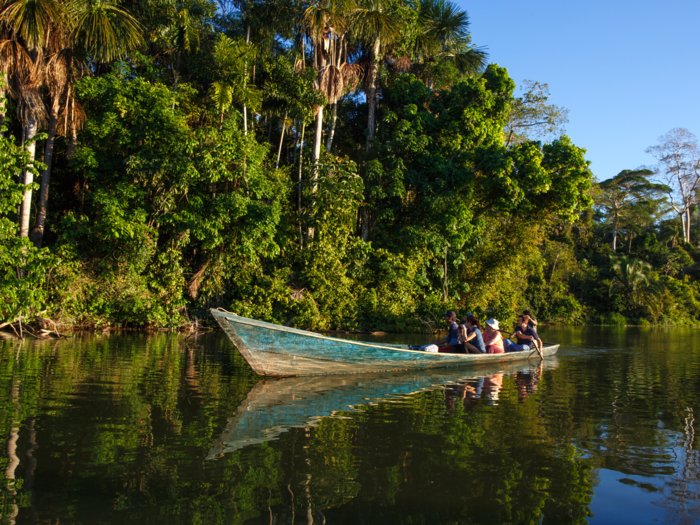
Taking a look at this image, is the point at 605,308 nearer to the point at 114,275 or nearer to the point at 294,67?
the point at 294,67

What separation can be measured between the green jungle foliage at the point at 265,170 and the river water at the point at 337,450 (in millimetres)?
8626

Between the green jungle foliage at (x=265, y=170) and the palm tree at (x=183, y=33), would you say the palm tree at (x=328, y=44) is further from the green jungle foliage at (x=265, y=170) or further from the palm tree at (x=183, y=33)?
the palm tree at (x=183, y=33)

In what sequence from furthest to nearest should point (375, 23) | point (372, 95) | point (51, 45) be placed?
point (372, 95) < point (375, 23) < point (51, 45)

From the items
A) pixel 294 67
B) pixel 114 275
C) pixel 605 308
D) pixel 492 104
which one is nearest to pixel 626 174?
pixel 605 308

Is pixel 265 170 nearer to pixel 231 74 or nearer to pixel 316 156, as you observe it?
pixel 316 156

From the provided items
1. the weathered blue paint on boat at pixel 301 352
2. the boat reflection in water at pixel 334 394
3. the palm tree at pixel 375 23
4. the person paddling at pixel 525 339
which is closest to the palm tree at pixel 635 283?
the palm tree at pixel 375 23

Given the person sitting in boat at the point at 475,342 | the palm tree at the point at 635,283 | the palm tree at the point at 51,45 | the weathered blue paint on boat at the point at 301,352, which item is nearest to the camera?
the weathered blue paint on boat at the point at 301,352

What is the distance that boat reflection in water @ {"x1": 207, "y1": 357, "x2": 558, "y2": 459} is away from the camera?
571cm

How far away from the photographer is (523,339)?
1370 centimetres

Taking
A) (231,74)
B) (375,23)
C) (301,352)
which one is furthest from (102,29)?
(301,352)

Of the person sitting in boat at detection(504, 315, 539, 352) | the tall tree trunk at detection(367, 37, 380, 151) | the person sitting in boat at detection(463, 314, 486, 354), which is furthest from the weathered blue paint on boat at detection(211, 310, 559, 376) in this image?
the tall tree trunk at detection(367, 37, 380, 151)

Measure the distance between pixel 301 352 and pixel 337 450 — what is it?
406 centimetres

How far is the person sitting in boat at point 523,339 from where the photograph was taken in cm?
1334

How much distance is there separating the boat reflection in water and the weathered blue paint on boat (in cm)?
19
